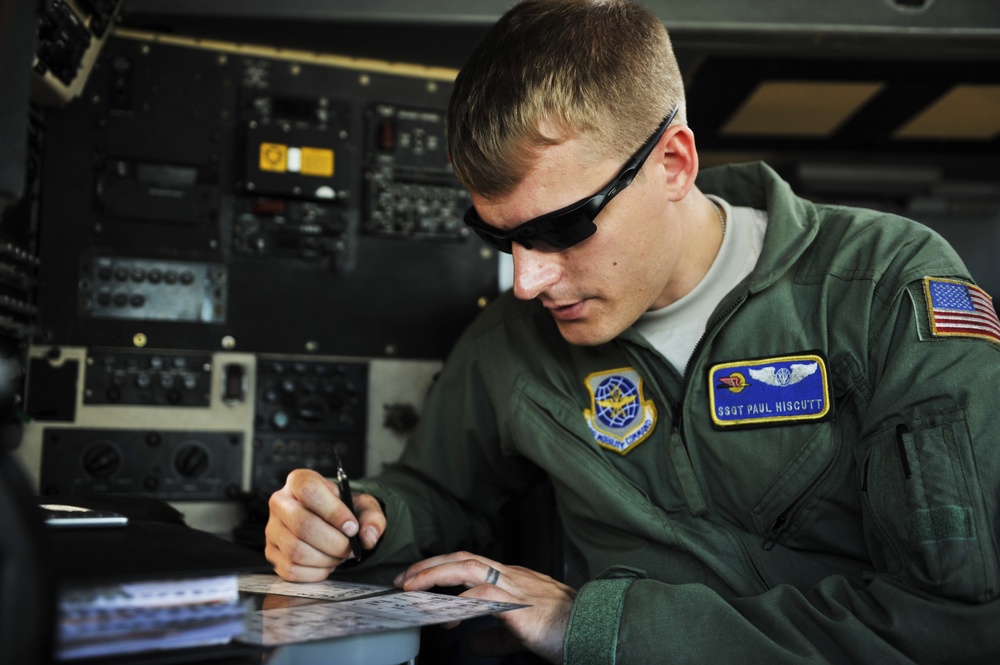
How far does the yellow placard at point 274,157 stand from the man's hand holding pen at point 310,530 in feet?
2.81

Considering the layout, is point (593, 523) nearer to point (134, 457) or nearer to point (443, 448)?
point (443, 448)

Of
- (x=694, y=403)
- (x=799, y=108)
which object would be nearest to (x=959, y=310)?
(x=694, y=403)

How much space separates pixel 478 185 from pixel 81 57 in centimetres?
90

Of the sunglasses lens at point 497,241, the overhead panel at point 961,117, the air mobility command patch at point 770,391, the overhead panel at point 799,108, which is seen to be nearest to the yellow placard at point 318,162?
the sunglasses lens at point 497,241

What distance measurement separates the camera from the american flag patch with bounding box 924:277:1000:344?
44.8 inches

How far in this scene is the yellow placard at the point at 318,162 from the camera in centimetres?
199

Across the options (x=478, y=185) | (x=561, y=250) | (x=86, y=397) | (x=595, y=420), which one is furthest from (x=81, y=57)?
(x=595, y=420)

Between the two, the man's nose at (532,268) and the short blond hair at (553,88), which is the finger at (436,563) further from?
the short blond hair at (553,88)

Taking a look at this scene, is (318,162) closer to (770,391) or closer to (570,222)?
(570,222)

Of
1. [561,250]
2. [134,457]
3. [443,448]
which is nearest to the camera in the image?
[561,250]

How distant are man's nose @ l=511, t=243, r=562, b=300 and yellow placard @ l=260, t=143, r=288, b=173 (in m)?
0.84

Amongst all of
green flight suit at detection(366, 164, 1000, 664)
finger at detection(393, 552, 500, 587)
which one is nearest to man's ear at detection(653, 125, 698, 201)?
green flight suit at detection(366, 164, 1000, 664)

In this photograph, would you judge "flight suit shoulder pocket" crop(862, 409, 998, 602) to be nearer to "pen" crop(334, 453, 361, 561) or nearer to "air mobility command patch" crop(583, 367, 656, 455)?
"air mobility command patch" crop(583, 367, 656, 455)

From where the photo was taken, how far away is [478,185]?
51.1 inches
